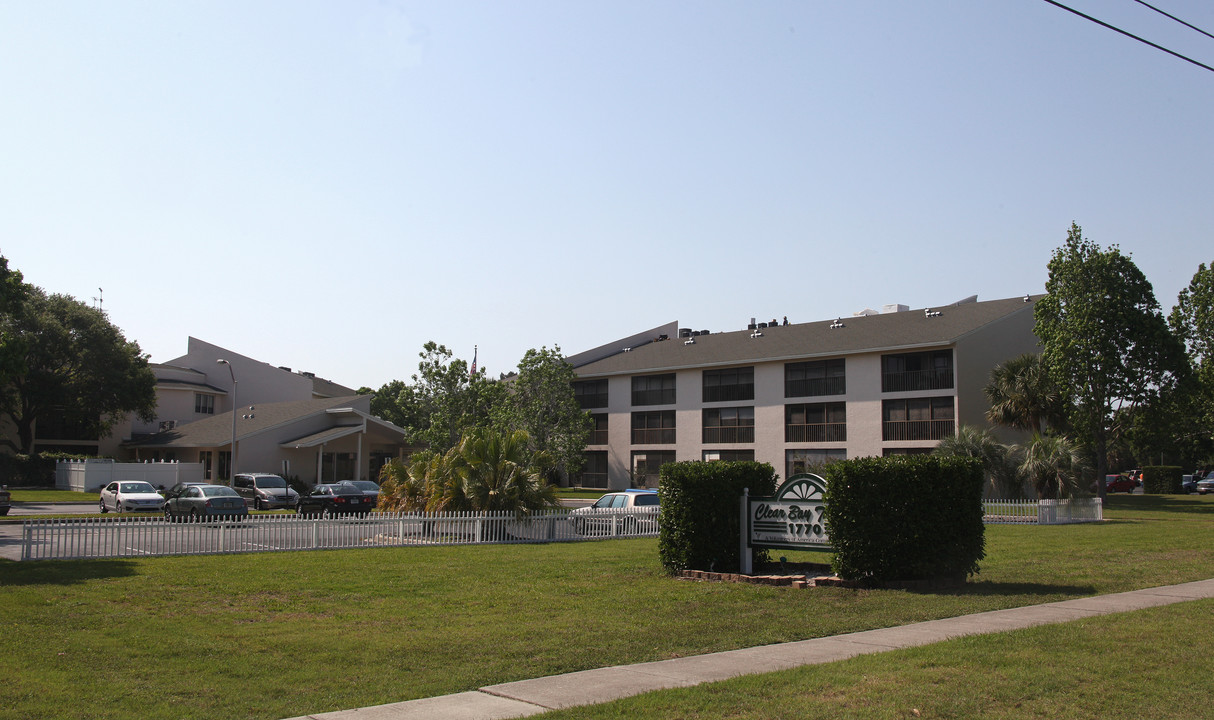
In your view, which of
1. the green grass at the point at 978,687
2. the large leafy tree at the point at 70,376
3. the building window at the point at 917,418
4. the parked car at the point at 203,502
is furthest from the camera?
the large leafy tree at the point at 70,376

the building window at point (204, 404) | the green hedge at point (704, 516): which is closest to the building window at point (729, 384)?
the green hedge at point (704, 516)

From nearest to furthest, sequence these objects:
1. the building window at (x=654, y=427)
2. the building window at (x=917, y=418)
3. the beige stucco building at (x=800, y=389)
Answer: the building window at (x=917, y=418), the beige stucco building at (x=800, y=389), the building window at (x=654, y=427)

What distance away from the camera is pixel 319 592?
13.8 meters

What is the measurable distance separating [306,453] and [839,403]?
3009 cm

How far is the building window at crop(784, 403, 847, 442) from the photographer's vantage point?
50500mm

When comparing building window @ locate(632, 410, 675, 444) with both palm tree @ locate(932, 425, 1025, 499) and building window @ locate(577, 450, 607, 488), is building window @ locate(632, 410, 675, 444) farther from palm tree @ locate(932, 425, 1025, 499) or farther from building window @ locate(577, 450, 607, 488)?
palm tree @ locate(932, 425, 1025, 499)

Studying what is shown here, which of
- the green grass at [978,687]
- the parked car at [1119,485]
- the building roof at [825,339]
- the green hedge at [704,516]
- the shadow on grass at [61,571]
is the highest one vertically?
the building roof at [825,339]

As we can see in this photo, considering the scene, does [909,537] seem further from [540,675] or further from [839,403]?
[839,403]

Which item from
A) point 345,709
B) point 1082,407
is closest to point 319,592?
point 345,709

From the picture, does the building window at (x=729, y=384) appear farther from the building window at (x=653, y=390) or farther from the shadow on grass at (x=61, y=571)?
the shadow on grass at (x=61, y=571)

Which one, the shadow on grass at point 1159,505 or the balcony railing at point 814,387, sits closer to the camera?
the shadow on grass at point 1159,505

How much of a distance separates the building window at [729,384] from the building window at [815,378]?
2.57 meters

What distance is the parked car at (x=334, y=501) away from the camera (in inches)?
1388

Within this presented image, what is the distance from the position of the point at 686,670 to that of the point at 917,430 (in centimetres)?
4157
